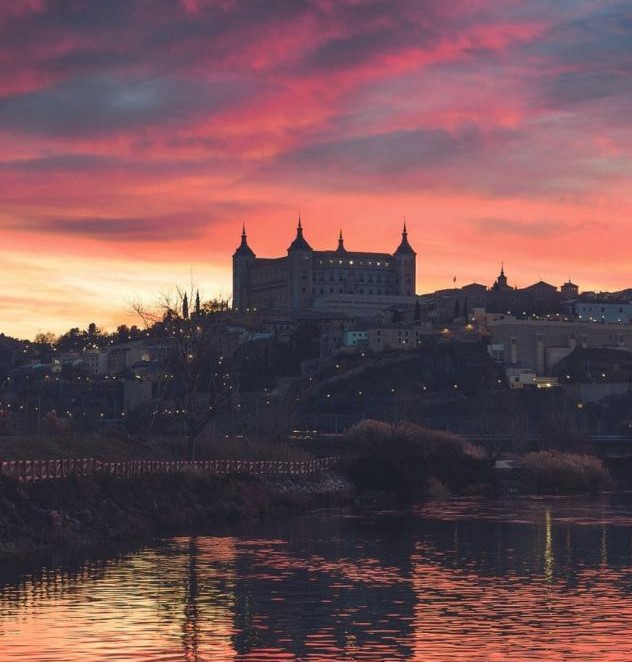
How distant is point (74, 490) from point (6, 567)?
11.5 meters

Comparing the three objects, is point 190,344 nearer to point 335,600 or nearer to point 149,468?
point 149,468

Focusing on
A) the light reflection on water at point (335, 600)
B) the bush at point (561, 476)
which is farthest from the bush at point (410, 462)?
the light reflection on water at point (335, 600)

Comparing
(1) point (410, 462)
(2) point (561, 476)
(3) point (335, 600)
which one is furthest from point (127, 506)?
(2) point (561, 476)

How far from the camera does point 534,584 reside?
4378cm

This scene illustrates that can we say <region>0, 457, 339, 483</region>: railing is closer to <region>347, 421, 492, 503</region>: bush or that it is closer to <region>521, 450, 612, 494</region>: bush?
<region>347, 421, 492, 503</region>: bush

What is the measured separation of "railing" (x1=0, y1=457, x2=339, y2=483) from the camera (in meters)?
57.1

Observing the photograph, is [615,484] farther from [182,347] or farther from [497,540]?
[497,540]

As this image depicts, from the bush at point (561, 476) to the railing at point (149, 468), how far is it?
15279mm

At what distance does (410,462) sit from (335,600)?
4890 centimetres

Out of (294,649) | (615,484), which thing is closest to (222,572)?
(294,649)

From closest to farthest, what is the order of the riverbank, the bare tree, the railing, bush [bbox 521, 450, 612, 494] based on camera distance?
the riverbank → the railing → the bare tree → bush [bbox 521, 450, 612, 494]

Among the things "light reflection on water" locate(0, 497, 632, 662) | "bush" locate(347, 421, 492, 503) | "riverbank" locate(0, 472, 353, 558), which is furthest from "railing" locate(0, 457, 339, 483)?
"light reflection on water" locate(0, 497, 632, 662)

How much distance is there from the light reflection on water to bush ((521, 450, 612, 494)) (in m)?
36.0

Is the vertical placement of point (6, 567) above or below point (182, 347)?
below
